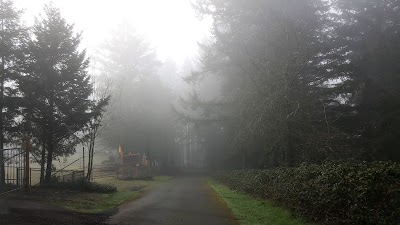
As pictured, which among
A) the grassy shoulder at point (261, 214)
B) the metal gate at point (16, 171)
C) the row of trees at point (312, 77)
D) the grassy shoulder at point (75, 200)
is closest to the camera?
the grassy shoulder at point (261, 214)

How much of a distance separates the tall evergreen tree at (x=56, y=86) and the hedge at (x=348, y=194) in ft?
36.7

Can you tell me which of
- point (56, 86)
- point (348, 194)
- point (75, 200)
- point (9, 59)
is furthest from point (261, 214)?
point (9, 59)

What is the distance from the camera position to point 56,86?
16266mm

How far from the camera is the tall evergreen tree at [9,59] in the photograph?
15.5 meters

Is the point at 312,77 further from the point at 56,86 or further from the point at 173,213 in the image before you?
the point at 56,86

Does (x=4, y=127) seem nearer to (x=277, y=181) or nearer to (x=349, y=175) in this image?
(x=277, y=181)

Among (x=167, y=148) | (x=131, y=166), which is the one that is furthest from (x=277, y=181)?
(x=167, y=148)

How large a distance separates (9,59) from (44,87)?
2500 mm

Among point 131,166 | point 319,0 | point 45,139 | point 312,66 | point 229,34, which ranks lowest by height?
point 131,166

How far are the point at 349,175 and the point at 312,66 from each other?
15.3 metres

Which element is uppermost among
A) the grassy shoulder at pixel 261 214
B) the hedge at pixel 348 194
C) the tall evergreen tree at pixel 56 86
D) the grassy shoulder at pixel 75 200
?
the tall evergreen tree at pixel 56 86

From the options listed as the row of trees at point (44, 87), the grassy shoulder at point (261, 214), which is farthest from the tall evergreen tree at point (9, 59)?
the grassy shoulder at point (261, 214)

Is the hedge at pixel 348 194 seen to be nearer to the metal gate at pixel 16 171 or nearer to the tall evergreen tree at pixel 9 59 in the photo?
the metal gate at pixel 16 171

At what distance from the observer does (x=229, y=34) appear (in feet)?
70.8
